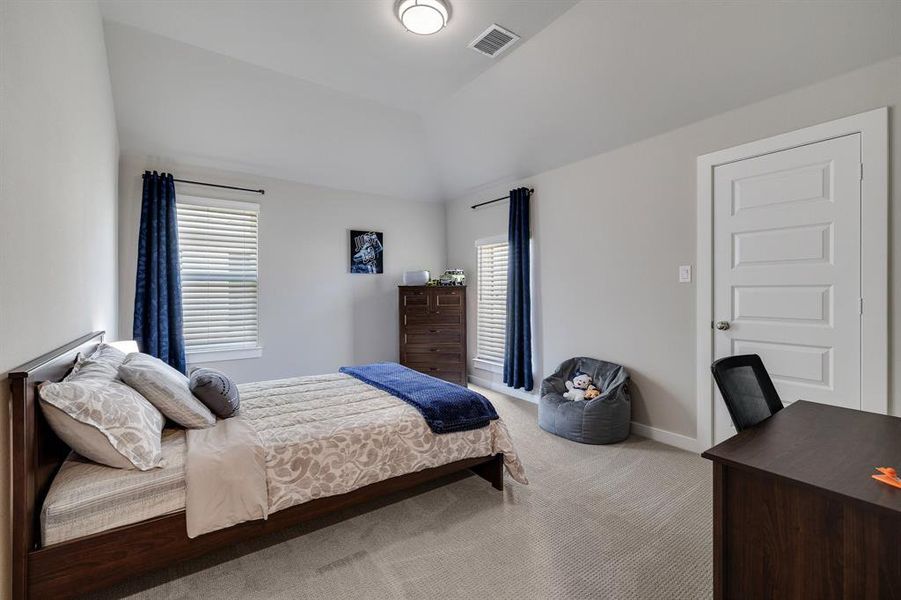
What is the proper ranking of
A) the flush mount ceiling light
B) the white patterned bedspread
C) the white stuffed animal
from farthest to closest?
the white stuffed animal, the flush mount ceiling light, the white patterned bedspread

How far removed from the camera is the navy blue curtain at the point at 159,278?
349cm

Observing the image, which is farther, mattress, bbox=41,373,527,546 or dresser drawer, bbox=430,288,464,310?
dresser drawer, bbox=430,288,464,310

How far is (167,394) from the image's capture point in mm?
1865

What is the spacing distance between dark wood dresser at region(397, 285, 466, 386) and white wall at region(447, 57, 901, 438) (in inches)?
38.5

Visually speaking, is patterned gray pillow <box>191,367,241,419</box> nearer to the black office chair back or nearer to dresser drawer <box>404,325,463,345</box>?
the black office chair back

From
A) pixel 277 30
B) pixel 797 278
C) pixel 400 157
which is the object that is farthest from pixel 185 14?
pixel 797 278

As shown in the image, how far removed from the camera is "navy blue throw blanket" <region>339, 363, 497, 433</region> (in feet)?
7.29

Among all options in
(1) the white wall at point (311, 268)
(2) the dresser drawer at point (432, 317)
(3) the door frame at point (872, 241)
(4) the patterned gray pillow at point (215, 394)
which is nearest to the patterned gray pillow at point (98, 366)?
(4) the patterned gray pillow at point (215, 394)

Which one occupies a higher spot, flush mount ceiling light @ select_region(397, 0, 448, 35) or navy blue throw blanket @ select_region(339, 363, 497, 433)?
flush mount ceiling light @ select_region(397, 0, 448, 35)

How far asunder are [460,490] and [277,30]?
3357mm

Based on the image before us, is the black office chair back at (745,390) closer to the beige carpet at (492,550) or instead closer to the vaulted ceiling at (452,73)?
the beige carpet at (492,550)

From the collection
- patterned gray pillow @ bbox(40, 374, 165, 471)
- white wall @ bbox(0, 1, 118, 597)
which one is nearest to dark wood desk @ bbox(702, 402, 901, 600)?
patterned gray pillow @ bbox(40, 374, 165, 471)

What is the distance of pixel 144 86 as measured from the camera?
314cm

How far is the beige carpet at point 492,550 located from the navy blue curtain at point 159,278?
239 centimetres
